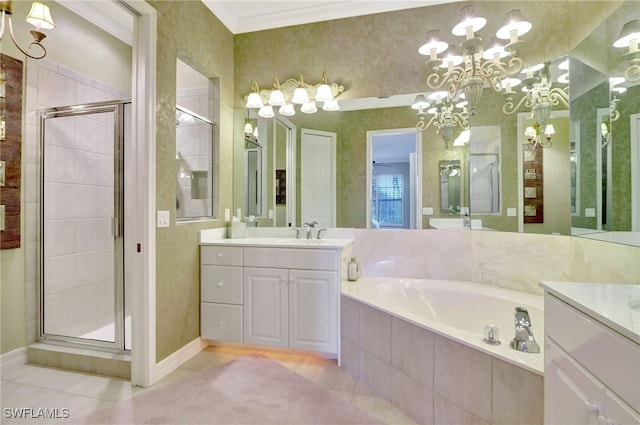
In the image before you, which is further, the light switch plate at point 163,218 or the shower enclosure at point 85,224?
the shower enclosure at point 85,224

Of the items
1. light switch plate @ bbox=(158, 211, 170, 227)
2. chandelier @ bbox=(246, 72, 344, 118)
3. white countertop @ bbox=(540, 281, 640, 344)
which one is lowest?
white countertop @ bbox=(540, 281, 640, 344)

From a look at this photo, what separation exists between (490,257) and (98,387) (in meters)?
2.94

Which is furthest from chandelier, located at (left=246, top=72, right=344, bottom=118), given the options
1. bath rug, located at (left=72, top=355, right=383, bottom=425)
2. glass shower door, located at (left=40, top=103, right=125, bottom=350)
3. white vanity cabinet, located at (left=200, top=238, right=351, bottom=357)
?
bath rug, located at (left=72, top=355, right=383, bottom=425)

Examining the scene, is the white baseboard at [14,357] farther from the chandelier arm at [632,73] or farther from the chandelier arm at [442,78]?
the chandelier arm at [632,73]

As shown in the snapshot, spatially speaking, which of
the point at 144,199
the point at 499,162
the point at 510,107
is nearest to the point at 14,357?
the point at 144,199

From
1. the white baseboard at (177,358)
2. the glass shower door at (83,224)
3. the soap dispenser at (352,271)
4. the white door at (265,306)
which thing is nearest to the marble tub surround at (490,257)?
the soap dispenser at (352,271)

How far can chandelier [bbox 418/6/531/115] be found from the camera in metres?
1.96

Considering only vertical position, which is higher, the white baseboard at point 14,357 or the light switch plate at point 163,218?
the light switch plate at point 163,218

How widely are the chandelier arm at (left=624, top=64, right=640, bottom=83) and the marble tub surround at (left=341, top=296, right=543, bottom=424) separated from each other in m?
1.38

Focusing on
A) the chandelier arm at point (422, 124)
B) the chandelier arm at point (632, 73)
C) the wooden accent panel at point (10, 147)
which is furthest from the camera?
the chandelier arm at point (422, 124)

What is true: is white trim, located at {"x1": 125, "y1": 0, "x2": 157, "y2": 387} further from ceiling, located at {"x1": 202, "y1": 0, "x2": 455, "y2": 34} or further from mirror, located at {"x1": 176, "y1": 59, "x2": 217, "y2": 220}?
ceiling, located at {"x1": 202, "y1": 0, "x2": 455, "y2": 34}

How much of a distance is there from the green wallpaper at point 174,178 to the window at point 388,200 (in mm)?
1467

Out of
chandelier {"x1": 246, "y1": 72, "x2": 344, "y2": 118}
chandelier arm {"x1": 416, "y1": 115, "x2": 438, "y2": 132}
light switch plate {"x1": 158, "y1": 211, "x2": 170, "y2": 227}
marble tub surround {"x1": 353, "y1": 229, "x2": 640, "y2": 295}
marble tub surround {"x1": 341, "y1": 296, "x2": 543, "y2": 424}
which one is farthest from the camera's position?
chandelier {"x1": 246, "y1": 72, "x2": 344, "y2": 118}

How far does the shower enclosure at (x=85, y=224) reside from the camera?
230 cm
